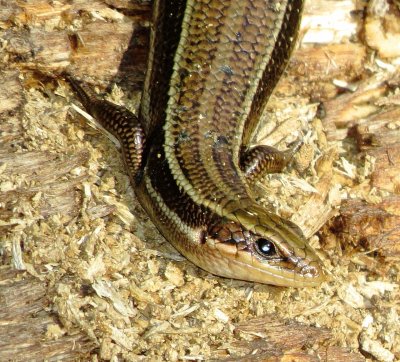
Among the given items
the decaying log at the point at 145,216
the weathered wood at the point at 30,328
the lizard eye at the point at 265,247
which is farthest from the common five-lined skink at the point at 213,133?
the weathered wood at the point at 30,328

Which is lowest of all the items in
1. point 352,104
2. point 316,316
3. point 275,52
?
point 316,316

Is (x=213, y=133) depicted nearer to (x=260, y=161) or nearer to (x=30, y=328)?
(x=260, y=161)

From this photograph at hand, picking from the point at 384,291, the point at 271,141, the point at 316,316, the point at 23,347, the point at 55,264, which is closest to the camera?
the point at 23,347

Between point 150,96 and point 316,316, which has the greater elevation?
point 150,96

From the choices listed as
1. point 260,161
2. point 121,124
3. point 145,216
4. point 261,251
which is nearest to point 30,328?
point 145,216

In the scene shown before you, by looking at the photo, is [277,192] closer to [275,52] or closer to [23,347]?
[275,52]

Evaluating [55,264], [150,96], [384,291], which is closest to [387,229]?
[384,291]

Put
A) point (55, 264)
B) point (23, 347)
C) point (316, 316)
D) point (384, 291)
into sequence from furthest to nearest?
point (384, 291), point (316, 316), point (55, 264), point (23, 347)

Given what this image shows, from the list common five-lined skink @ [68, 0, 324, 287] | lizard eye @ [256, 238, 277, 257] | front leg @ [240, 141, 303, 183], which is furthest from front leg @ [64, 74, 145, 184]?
lizard eye @ [256, 238, 277, 257]
